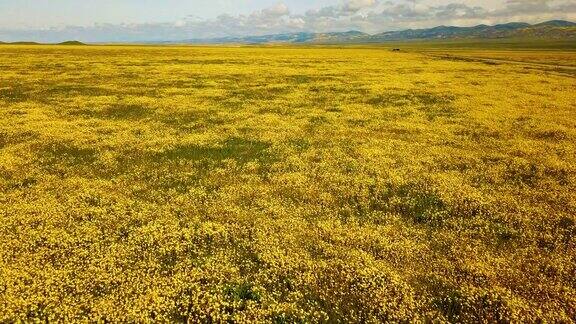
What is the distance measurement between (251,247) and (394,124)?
19.0 meters

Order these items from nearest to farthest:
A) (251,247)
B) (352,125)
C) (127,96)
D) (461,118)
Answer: (251,247)
(352,125)
(461,118)
(127,96)

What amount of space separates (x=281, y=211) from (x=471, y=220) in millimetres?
7121

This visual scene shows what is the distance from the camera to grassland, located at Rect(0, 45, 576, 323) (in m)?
10.3

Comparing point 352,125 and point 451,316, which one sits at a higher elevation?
point 352,125

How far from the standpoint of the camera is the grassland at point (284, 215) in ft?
33.9

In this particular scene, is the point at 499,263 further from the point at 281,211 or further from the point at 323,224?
the point at 281,211

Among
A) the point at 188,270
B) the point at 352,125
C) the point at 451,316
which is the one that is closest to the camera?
the point at 451,316

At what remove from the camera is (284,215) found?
1491cm

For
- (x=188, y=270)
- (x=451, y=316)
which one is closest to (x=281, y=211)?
(x=188, y=270)

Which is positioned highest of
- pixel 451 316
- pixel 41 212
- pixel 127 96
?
pixel 127 96

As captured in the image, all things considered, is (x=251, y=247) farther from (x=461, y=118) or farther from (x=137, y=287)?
(x=461, y=118)

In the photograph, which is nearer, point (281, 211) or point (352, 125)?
point (281, 211)

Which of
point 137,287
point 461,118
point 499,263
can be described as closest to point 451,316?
point 499,263

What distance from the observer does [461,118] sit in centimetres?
3080
